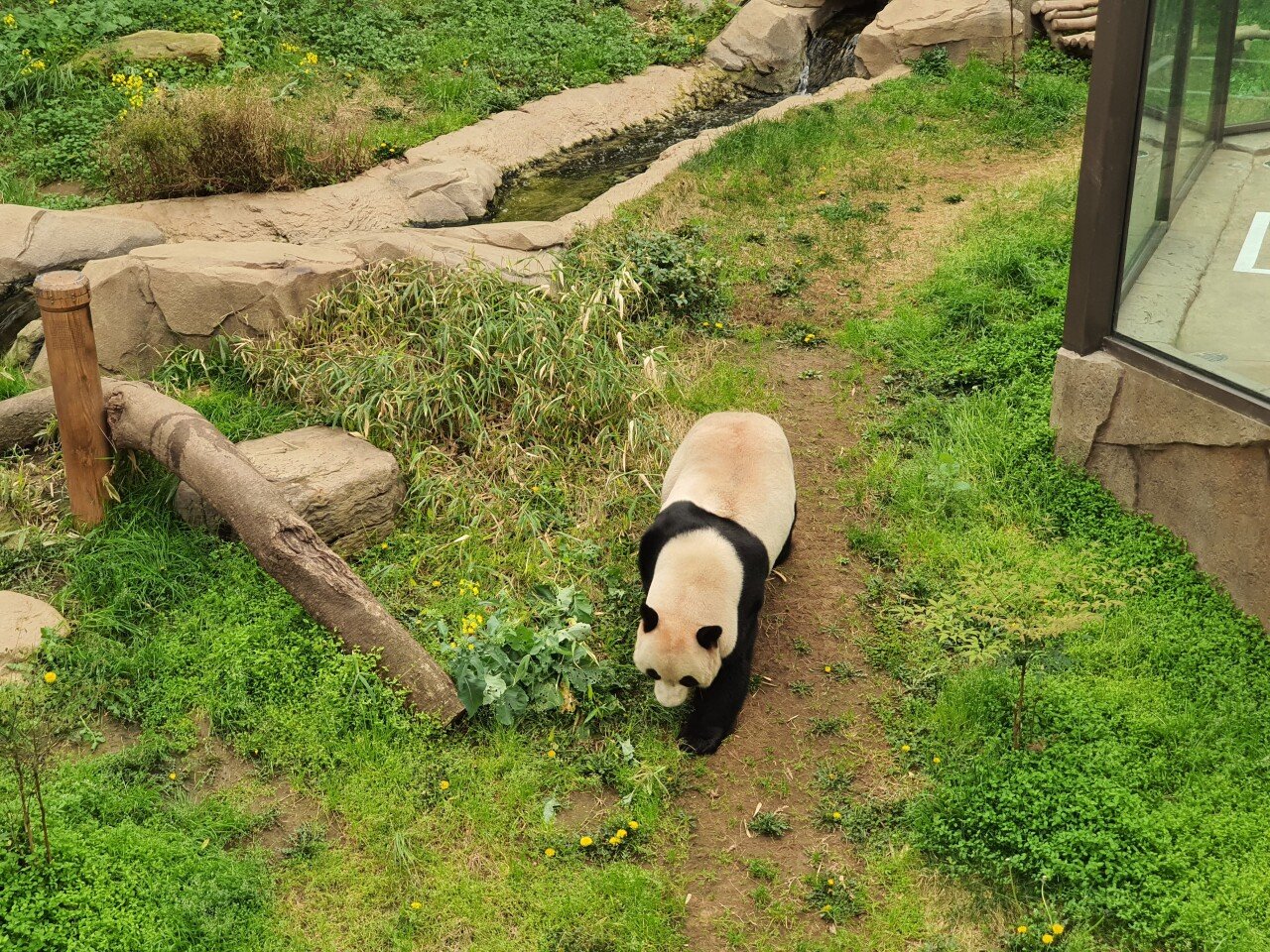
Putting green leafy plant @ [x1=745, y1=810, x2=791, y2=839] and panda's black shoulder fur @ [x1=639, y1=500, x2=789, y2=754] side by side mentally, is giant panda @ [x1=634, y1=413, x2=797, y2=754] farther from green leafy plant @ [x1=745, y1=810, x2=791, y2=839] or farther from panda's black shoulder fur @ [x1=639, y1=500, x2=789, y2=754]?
green leafy plant @ [x1=745, y1=810, x2=791, y2=839]

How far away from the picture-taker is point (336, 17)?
560 inches

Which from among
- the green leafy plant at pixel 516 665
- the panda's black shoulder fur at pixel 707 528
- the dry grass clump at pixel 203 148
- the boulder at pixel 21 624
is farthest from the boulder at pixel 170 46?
the panda's black shoulder fur at pixel 707 528

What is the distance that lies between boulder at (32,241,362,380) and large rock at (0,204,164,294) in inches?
36.6

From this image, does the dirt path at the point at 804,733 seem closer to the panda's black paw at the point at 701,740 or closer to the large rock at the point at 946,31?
the panda's black paw at the point at 701,740

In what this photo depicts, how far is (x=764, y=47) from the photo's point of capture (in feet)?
49.8

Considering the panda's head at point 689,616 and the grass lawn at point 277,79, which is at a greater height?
the grass lawn at point 277,79

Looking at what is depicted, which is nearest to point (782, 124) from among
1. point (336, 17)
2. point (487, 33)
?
point (487, 33)

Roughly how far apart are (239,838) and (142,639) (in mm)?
1327

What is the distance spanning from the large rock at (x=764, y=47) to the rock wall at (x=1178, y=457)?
9737 mm

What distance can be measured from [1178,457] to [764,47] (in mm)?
10654

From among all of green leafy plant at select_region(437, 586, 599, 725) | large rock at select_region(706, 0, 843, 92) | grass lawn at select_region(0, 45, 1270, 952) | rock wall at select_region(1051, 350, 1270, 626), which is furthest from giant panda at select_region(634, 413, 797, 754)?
large rock at select_region(706, 0, 843, 92)

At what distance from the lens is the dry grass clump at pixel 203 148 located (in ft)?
33.2

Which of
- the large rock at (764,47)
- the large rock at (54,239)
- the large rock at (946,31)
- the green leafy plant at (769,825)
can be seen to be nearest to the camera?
the green leafy plant at (769,825)

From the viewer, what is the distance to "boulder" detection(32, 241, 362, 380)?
761cm
